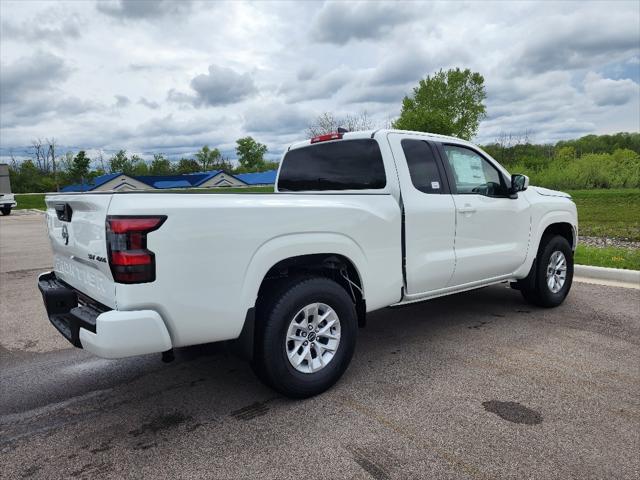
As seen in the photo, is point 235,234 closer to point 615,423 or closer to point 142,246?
point 142,246

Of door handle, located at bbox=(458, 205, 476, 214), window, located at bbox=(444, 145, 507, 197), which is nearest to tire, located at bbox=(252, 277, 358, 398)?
door handle, located at bbox=(458, 205, 476, 214)

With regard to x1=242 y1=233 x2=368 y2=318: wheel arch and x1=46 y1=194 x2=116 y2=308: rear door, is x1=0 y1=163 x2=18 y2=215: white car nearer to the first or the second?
x1=46 y1=194 x2=116 y2=308: rear door

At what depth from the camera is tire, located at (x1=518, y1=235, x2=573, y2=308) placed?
210 inches

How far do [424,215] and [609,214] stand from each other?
14737mm

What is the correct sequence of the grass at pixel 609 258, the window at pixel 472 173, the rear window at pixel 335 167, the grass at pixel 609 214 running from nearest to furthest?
1. the rear window at pixel 335 167
2. the window at pixel 472 173
3. the grass at pixel 609 258
4. the grass at pixel 609 214

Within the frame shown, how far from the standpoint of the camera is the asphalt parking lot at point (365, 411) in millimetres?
2623

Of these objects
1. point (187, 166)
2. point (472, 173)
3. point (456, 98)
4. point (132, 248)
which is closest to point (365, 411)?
point (132, 248)

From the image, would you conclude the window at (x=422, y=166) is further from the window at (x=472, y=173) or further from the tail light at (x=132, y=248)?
the tail light at (x=132, y=248)

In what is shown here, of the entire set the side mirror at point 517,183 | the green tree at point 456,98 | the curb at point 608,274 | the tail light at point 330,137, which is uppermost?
the green tree at point 456,98

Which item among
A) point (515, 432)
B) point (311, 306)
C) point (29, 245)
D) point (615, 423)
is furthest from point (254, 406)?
point (29, 245)

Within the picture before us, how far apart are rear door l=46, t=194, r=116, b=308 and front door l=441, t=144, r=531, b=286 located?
2896mm

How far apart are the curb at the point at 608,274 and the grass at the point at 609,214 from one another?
180 inches

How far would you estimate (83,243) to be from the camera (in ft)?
9.86

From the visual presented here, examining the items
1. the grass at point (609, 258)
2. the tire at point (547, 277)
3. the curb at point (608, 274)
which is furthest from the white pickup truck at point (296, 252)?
the grass at point (609, 258)
